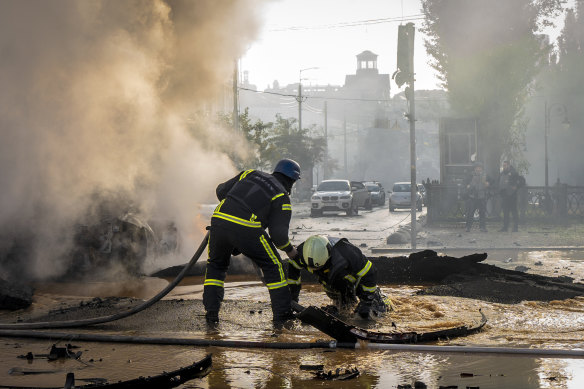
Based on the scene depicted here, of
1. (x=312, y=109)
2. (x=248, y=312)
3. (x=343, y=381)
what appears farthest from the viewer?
(x=312, y=109)

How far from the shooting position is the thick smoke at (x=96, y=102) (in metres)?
11.8

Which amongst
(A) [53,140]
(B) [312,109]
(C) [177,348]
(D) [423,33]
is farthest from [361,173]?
(C) [177,348]

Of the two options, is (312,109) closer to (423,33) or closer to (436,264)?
(423,33)

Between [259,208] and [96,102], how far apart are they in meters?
7.05

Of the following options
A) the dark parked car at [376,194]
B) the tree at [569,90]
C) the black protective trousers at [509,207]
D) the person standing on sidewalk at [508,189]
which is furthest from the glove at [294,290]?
the tree at [569,90]

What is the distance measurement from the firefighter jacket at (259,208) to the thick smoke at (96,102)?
18.4ft

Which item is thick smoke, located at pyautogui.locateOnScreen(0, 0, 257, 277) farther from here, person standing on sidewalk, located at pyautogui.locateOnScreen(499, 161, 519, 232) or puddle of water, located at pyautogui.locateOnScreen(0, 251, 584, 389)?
person standing on sidewalk, located at pyautogui.locateOnScreen(499, 161, 519, 232)

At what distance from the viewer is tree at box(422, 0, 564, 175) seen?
30047mm

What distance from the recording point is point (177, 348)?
6.21 m

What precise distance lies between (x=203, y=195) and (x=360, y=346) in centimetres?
1276

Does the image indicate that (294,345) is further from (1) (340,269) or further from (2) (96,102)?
(2) (96,102)

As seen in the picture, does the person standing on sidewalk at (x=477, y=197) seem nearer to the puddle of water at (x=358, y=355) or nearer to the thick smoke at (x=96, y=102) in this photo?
the thick smoke at (x=96, y=102)

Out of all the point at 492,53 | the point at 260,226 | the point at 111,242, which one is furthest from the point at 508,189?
the point at 260,226

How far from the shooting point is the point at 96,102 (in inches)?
525
